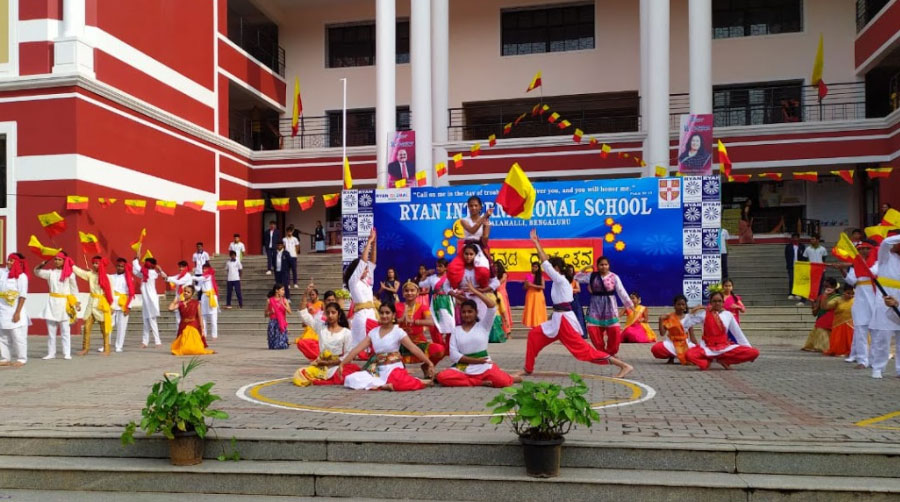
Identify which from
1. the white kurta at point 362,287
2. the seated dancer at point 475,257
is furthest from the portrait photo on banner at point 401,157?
the seated dancer at point 475,257

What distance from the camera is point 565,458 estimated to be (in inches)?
210

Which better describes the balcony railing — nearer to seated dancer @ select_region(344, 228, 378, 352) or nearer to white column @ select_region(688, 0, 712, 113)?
white column @ select_region(688, 0, 712, 113)

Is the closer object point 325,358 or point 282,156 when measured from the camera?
point 325,358

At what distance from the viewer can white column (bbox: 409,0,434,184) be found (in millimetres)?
24156

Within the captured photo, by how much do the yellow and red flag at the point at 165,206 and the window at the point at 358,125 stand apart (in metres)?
10.1

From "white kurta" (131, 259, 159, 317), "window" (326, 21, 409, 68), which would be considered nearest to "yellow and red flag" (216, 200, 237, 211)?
"white kurta" (131, 259, 159, 317)

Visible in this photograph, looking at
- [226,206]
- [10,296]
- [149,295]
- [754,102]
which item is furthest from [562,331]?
[754,102]

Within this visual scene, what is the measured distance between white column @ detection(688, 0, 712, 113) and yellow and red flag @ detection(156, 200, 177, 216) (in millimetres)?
16417

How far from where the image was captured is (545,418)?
16.5ft

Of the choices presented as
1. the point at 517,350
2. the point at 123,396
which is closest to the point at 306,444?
the point at 123,396

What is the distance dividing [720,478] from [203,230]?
21.8 meters

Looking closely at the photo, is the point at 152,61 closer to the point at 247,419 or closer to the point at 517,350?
the point at 517,350

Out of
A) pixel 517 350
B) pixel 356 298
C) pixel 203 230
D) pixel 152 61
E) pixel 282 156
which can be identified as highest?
pixel 152 61

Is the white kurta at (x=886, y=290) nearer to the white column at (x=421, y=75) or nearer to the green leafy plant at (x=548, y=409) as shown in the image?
the green leafy plant at (x=548, y=409)
